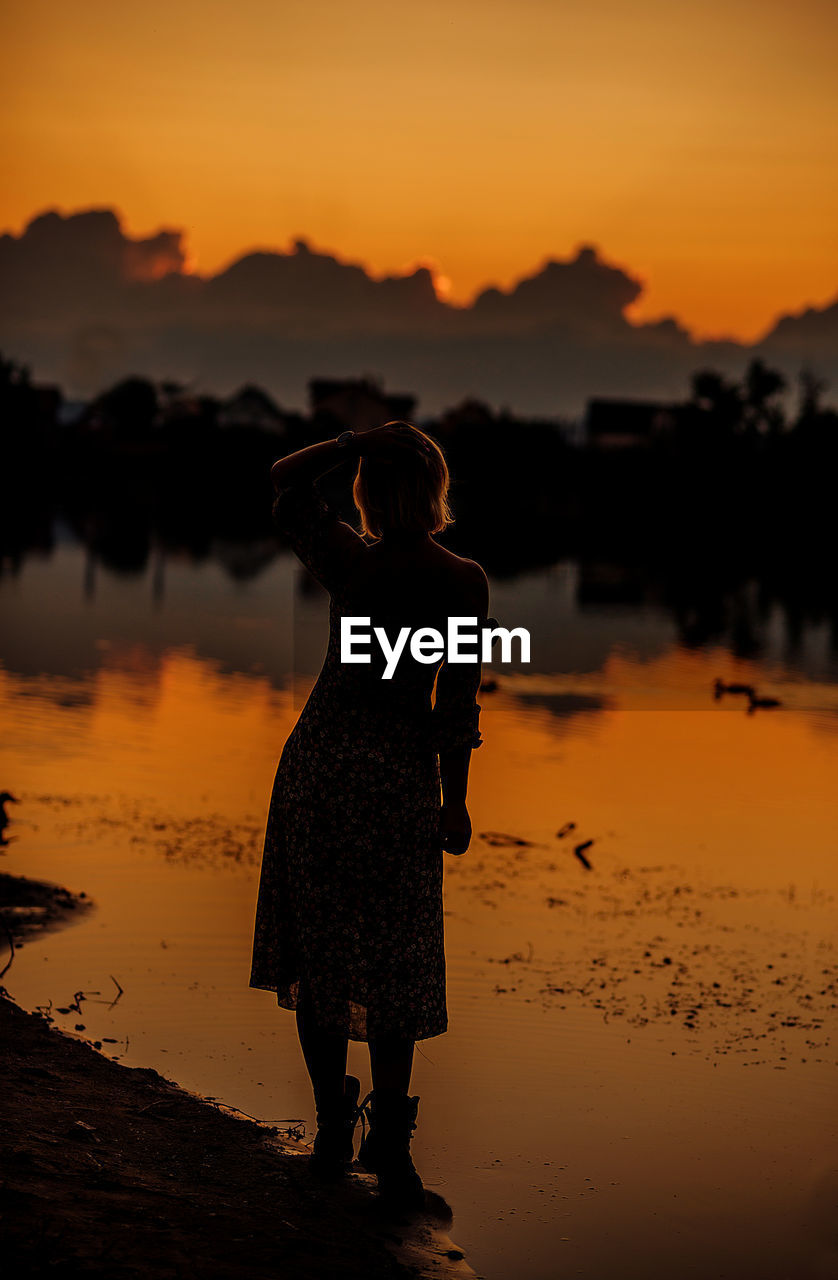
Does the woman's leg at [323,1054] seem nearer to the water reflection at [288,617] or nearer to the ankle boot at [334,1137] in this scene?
the ankle boot at [334,1137]

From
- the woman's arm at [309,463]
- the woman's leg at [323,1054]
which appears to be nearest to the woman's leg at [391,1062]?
the woman's leg at [323,1054]

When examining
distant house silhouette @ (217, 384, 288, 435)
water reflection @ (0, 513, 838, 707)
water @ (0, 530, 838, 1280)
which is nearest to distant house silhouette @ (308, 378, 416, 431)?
distant house silhouette @ (217, 384, 288, 435)

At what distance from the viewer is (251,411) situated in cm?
11381

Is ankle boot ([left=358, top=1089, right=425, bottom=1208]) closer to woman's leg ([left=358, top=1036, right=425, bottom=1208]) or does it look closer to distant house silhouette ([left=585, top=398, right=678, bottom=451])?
woman's leg ([left=358, top=1036, right=425, bottom=1208])

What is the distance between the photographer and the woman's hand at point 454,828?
14.6ft

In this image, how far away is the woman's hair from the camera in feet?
14.4

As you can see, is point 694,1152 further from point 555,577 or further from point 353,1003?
point 555,577

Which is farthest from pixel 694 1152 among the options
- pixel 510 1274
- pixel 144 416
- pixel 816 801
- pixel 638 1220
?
pixel 144 416

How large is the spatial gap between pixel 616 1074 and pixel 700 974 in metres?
1.58

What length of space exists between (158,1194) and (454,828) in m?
1.27

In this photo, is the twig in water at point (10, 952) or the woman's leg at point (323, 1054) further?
the twig in water at point (10, 952)

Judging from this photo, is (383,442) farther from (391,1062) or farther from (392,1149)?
(392,1149)

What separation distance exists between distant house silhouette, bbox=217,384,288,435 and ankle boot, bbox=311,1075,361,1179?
349ft

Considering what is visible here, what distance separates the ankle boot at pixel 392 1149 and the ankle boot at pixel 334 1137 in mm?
110
